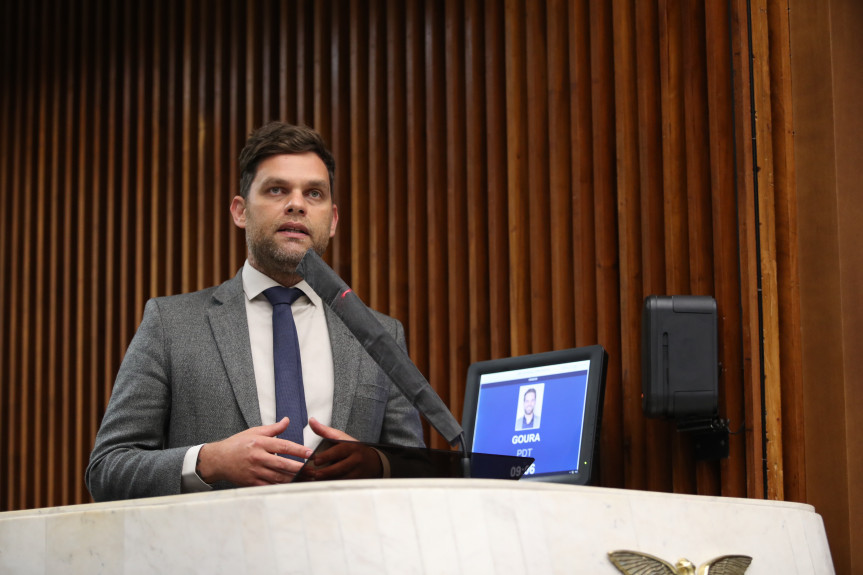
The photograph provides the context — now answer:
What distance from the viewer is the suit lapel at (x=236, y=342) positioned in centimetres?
232

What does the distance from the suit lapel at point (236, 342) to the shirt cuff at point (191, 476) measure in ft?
1.16

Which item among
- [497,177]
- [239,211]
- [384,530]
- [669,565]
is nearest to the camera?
[384,530]

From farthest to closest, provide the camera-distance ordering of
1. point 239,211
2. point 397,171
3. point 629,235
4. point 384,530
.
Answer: point 397,171 < point 629,235 < point 239,211 < point 384,530

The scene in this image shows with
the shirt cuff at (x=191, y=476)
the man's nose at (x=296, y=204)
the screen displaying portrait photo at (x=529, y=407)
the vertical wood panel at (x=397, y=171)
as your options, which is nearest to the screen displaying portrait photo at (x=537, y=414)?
the screen displaying portrait photo at (x=529, y=407)

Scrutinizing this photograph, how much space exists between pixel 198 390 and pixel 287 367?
21 centimetres

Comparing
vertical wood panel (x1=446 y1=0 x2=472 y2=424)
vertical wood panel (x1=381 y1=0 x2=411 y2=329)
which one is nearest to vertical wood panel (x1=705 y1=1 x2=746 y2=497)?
vertical wood panel (x1=446 y1=0 x2=472 y2=424)

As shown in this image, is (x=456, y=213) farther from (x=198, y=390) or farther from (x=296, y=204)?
(x=198, y=390)

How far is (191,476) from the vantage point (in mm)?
1934

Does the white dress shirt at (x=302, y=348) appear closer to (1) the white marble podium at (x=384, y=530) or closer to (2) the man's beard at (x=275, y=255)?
(2) the man's beard at (x=275, y=255)

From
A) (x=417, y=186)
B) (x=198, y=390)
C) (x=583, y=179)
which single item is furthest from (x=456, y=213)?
(x=198, y=390)

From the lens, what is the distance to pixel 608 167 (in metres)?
3.03

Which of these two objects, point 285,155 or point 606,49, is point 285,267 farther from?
point 606,49

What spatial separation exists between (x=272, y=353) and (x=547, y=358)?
793 millimetres

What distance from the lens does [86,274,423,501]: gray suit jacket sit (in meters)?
2.24
